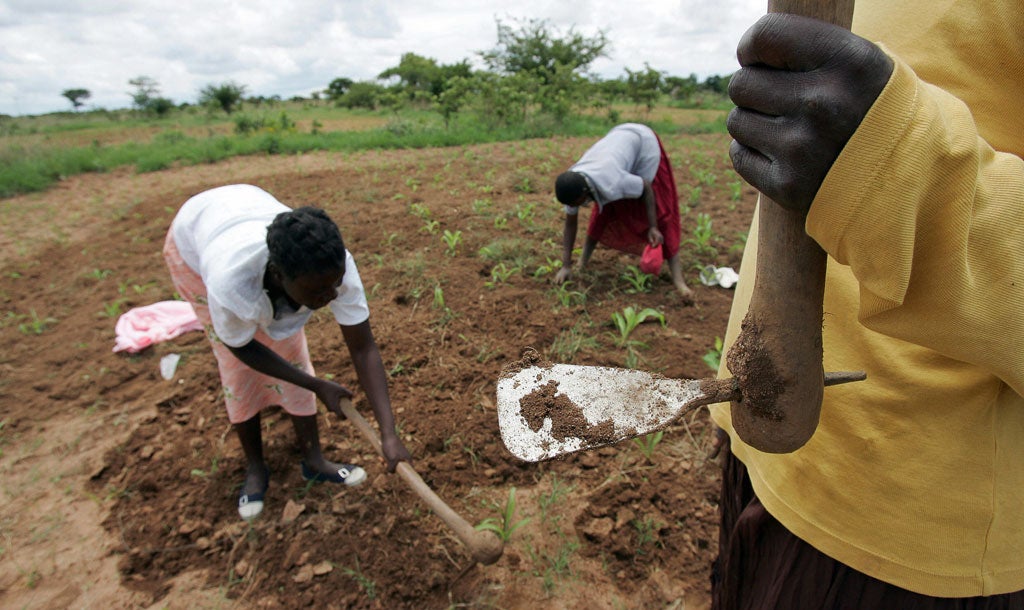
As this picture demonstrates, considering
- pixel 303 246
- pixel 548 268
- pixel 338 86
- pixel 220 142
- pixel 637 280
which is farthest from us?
pixel 338 86

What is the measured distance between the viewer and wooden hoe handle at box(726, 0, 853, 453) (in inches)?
26.4

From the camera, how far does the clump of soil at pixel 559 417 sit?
2.63ft

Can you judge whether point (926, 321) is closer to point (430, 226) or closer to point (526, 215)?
point (430, 226)

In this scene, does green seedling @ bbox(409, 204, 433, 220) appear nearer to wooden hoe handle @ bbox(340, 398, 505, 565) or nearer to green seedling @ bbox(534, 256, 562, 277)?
green seedling @ bbox(534, 256, 562, 277)

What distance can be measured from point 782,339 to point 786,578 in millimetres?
554

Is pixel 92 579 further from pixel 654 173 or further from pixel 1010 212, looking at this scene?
pixel 654 173

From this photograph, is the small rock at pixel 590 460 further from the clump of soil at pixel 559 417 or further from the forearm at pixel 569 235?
the forearm at pixel 569 235

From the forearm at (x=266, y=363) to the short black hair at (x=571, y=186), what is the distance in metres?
2.15

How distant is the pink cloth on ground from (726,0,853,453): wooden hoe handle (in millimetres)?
3933

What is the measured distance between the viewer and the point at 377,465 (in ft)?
8.38

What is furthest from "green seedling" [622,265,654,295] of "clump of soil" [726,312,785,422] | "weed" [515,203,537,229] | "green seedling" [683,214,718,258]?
"clump of soil" [726,312,785,422]

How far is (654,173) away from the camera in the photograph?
393cm

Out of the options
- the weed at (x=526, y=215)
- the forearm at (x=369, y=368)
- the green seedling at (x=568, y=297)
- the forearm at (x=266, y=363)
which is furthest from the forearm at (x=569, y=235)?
the forearm at (x=266, y=363)

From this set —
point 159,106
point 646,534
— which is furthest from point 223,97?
point 646,534
